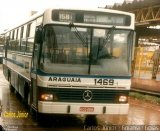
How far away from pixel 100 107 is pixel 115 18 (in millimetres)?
2337

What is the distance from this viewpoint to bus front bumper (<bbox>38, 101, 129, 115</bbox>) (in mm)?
10281

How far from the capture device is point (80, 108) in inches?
412

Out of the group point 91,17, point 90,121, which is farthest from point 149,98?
point 91,17

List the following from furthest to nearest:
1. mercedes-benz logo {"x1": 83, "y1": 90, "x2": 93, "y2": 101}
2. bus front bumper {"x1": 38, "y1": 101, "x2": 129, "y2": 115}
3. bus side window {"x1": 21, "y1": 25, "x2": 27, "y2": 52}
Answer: bus side window {"x1": 21, "y1": 25, "x2": 27, "y2": 52}
mercedes-benz logo {"x1": 83, "y1": 90, "x2": 93, "y2": 101}
bus front bumper {"x1": 38, "y1": 101, "x2": 129, "y2": 115}

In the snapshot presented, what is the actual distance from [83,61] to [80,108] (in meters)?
1.18

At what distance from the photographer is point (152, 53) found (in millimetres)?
28641

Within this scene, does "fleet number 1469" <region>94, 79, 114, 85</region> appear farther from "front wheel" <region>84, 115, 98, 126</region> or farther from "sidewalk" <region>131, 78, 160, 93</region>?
"sidewalk" <region>131, 78, 160, 93</region>

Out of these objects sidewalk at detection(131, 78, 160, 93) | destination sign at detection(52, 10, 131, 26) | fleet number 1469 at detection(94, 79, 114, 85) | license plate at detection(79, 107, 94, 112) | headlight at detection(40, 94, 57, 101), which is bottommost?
sidewalk at detection(131, 78, 160, 93)

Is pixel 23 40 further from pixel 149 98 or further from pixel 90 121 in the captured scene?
pixel 149 98

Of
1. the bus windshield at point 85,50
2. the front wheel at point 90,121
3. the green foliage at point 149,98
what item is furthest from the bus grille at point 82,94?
the green foliage at point 149,98

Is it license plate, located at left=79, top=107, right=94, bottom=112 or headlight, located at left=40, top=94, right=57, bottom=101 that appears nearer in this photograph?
headlight, located at left=40, top=94, right=57, bottom=101

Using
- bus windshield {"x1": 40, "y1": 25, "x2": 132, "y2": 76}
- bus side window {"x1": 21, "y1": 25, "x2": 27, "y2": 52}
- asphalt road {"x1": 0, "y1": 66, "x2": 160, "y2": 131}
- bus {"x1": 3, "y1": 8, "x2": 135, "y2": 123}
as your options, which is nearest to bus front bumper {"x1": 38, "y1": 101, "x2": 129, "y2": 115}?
bus {"x1": 3, "y1": 8, "x2": 135, "y2": 123}

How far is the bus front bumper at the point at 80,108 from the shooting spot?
33.7 ft

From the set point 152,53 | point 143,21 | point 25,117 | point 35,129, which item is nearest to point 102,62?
point 35,129
